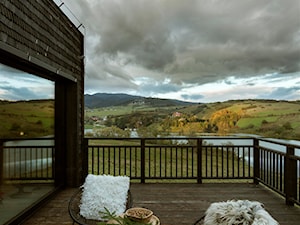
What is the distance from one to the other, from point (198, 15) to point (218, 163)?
137 inches

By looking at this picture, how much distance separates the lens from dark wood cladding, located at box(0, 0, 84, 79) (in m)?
2.57

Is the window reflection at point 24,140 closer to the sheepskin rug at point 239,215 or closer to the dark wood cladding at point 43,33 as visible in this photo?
the dark wood cladding at point 43,33

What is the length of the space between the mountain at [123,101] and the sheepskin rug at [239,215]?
15.2 feet

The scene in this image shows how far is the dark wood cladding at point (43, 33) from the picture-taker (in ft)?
8.42

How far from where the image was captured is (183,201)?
4070mm

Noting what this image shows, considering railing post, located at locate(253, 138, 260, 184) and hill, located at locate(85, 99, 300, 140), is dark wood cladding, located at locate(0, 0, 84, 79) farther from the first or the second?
railing post, located at locate(253, 138, 260, 184)

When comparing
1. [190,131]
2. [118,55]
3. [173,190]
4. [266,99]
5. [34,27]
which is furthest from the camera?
[118,55]

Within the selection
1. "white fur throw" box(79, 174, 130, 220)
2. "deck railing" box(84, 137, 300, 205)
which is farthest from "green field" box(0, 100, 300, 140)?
"white fur throw" box(79, 174, 130, 220)

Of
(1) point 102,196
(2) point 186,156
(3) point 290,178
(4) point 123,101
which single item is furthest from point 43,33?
(3) point 290,178

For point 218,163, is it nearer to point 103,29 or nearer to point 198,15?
point 198,15

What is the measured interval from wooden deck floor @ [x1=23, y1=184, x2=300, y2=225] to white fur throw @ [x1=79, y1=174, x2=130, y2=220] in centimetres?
74

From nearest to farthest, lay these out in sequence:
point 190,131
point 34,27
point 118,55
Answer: point 34,27 → point 190,131 → point 118,55

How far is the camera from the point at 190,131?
600cm

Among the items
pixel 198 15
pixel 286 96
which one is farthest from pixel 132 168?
pixel 286 96
